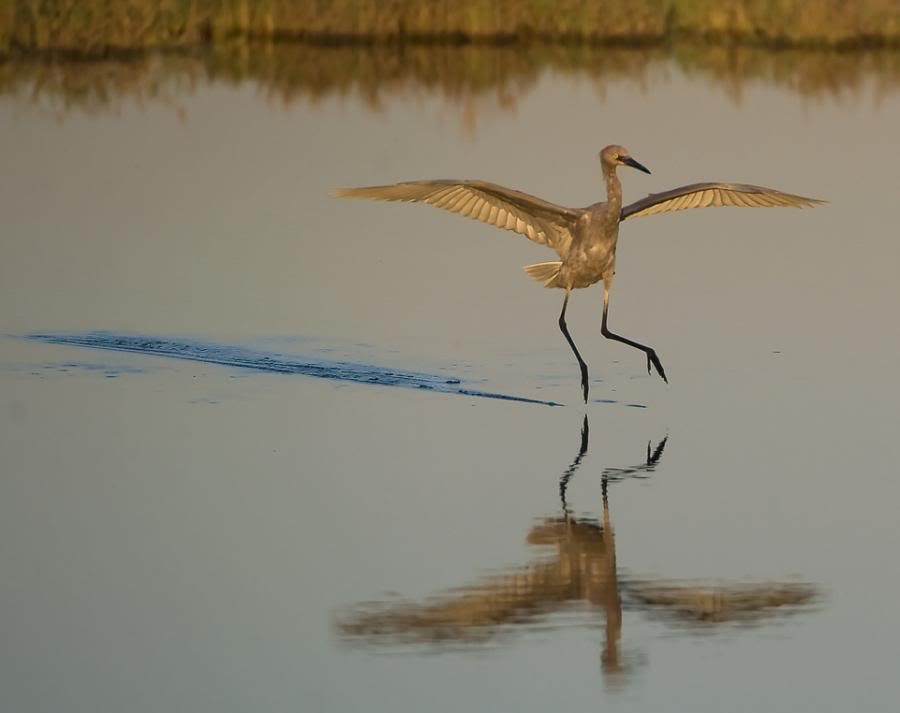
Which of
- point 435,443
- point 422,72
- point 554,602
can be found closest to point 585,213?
point 435,443

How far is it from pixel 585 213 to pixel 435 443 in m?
2.47

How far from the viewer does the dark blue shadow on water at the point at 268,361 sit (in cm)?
1056

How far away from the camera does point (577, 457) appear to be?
9320mm

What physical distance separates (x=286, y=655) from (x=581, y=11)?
17292 millimetres

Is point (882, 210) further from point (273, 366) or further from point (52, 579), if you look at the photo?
point (52, 579)

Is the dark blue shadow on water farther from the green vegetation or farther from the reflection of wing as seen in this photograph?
the green vegetation

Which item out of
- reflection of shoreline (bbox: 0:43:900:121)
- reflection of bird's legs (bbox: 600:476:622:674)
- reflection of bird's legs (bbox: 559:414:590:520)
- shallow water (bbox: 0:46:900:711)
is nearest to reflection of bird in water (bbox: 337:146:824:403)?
shallow water (bbox: 0:46:900:711)

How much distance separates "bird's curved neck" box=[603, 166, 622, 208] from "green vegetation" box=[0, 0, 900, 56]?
11768 millimetres

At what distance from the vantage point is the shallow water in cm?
689

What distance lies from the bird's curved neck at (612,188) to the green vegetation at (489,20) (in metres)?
11.8

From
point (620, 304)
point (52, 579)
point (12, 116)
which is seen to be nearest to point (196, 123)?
point (12, 116)

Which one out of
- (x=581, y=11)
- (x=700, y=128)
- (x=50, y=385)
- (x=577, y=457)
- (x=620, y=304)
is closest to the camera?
(x=577, y=457)

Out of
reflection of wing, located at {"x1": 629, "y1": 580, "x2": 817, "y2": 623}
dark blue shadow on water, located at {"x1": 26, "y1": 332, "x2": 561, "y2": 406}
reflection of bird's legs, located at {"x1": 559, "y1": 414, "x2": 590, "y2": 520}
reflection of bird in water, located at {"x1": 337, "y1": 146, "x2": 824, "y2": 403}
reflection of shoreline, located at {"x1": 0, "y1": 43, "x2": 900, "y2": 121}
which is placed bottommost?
reflection of shoreline, located at {"x1": 0, "y1": 43, "x2": 900, "y2": 121}

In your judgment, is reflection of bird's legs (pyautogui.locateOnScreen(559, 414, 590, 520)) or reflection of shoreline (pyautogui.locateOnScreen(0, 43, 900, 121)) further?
reflection of shoreline (pyautogui.locateOnScreen(0, 43, 900, 121))
